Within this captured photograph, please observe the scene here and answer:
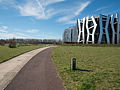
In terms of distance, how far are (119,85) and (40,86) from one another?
389 centimetres

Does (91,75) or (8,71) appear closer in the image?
(91,75)

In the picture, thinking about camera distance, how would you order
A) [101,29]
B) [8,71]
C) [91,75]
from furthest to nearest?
[101,29] → [8,71] → [91,75]

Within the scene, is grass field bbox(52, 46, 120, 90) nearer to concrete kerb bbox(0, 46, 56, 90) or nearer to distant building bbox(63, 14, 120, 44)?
concrete kerb bbox(0, 46, 56, 90)

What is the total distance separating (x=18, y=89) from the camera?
425 cm

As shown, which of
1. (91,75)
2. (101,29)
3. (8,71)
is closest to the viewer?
(91,75)

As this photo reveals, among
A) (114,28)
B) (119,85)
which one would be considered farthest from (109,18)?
(119,85)

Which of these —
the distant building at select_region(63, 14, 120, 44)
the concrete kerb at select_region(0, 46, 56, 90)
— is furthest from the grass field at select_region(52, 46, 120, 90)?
the distant building at select_region(63, 14, 120, 44)

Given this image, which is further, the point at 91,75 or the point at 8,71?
the point at 8,71

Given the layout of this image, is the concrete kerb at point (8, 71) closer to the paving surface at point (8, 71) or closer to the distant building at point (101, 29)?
the paving surface at point (8, 71)

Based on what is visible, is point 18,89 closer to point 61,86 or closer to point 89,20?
point 61,86

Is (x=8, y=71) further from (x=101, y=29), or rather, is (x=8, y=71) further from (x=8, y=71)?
(x=101, y=29)

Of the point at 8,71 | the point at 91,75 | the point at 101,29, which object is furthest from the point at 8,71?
the point at 101,29

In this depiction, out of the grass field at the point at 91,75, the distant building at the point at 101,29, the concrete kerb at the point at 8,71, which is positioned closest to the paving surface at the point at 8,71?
the concrete kerb at the point at 8,71

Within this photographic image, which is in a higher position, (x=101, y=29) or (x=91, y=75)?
(x=101, y=29)
